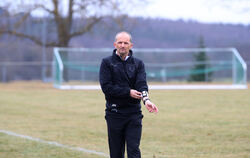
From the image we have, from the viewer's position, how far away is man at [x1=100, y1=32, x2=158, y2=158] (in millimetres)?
5691

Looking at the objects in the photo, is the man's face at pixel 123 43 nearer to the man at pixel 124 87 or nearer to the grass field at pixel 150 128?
the man at pixel 124 87

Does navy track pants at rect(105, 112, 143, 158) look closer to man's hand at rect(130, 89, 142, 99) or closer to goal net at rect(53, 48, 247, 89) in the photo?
man's hand at rect(130, 89, 142, 99)

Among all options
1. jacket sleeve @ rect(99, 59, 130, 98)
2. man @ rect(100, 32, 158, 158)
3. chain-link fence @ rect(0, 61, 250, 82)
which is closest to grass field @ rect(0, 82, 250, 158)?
man @ rect(100, 32, 158, 158)

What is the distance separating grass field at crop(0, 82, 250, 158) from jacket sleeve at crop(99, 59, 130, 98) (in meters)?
2.62

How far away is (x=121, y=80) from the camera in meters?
5.74

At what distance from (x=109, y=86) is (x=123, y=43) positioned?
0.51 metres

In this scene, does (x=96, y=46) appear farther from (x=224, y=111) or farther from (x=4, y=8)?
(x=224, y=111)

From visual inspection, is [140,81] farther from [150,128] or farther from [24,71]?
[24,71]

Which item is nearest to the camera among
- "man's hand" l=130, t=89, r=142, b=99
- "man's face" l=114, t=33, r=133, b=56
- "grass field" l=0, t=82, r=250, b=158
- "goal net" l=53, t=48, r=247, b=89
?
"man's hand" l=130, t=89, r=142, b=99

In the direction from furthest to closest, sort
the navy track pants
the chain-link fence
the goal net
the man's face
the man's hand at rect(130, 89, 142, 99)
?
the chain-link fence < the goal net < the navy track pants < the man's face < the man's hand at rect(130, 89, 142, 99)

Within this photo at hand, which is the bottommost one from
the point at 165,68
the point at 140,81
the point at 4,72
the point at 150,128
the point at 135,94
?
the point at 150,128

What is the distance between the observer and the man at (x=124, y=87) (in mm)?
5691

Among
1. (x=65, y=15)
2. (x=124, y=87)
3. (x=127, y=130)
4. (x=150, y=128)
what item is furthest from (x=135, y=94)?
(x=65, y=15)

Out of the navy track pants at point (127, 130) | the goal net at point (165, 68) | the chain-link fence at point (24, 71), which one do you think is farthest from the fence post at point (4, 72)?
the navy track pants at point (127, 130)
